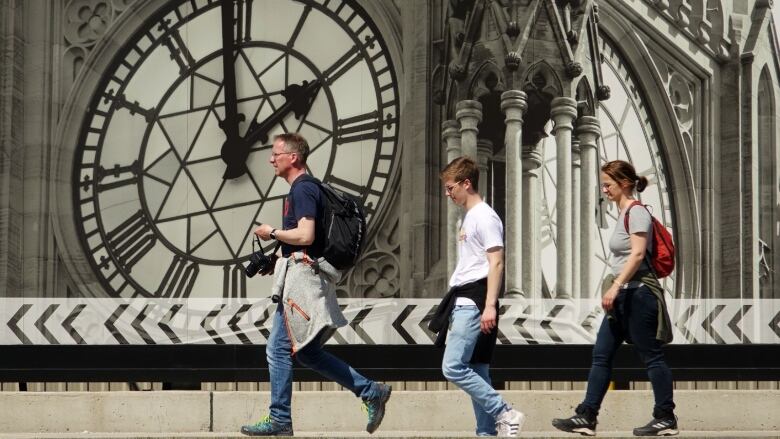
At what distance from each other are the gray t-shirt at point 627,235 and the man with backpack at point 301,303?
42.1 inches

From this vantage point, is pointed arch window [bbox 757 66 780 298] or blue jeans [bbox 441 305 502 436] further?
pointed arch window [bbox 757 66 780 298]

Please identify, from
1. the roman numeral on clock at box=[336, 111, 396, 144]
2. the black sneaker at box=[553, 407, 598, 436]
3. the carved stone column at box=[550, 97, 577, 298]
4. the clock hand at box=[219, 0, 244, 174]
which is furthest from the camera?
the clock hand at box=[219, 0, 244, 174]

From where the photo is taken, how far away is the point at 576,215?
10078 mm

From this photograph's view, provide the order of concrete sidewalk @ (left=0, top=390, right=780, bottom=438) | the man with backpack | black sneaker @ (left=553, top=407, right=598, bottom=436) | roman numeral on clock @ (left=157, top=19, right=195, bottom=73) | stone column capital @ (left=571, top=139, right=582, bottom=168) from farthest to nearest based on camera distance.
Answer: roman numeral on clock @ (left=157, top=19, right=195, bottom=73) < stone column capital @ (left=571, top=139, right=582, bottom=168) < concrete sidewalk @ (left=0, top=390, right=780, bottom=438) < black sneaker @ (left=553, top=407, right=598, bottom=436) < the man with backpack

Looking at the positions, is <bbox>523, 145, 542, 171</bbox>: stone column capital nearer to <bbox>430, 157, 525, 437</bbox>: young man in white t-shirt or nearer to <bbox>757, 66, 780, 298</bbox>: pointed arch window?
<bbox>757, 66, 780, 298</bbox>: pointed arch window

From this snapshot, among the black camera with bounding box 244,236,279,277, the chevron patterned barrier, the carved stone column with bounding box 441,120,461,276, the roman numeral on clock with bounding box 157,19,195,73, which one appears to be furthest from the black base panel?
the black camera with bounding box 244,236,279,277

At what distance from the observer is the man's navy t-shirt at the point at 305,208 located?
6.23 m

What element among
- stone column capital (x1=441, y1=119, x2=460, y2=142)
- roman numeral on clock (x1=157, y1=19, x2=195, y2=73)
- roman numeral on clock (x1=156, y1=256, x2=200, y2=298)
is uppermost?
roman numeral on clock (x1=157, y1=19, x2=195, y2=73)

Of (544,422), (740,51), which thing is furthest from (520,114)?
(544,422)

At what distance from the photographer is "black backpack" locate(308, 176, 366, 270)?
20.6 ft

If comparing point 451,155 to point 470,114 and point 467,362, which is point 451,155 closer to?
point 470,114

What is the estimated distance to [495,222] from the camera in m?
6.20

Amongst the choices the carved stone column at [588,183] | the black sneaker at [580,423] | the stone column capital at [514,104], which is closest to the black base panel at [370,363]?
the carved stone column at [588,183]

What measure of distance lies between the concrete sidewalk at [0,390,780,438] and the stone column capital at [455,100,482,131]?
244 cm
